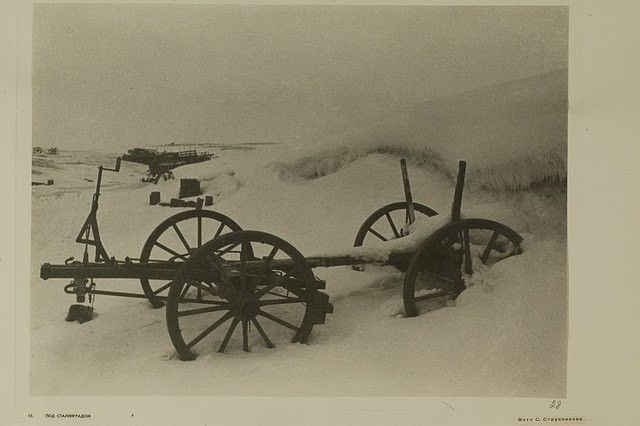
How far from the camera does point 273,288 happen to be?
161 centimetres

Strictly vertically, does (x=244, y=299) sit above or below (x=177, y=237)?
below

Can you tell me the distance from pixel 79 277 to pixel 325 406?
574mm

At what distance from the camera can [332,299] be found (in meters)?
1.62

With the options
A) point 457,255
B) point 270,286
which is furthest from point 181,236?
point 457,255

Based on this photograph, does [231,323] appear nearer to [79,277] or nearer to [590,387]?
[79,277]

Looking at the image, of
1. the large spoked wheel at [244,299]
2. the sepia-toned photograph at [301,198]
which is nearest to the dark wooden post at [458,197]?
the sepia-toned photograph at [301,198]

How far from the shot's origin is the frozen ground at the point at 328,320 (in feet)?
5.21

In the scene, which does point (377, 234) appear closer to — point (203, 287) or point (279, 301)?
point (279, 301)

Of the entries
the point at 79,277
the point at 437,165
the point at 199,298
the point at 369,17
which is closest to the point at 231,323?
the point at 199,298

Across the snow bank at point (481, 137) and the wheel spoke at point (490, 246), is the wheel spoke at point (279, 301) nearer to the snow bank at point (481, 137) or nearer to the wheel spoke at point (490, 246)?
the snow bank at point (481, 137)

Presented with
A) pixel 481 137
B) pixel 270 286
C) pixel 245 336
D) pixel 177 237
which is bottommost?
pixel 245 336

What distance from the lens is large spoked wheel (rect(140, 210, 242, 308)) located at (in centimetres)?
160

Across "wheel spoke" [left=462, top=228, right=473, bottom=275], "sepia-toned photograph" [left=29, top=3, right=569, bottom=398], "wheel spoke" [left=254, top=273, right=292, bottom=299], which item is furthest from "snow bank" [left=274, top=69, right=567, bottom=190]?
"wheel spoke" [left=254, top=273, right=292, bottom=299]

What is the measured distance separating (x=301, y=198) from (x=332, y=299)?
223 millimetres
